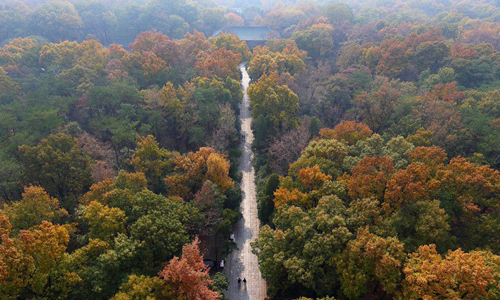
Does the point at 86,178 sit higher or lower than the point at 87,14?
lower

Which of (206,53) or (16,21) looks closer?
(206,53)

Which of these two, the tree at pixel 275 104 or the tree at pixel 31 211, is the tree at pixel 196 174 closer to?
the tree at pixel 31 211

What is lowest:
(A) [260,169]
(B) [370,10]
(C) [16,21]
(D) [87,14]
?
(A) [260,169]

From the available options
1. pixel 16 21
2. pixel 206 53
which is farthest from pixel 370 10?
pixel 16 21

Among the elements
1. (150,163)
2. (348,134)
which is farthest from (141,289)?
(348,134)

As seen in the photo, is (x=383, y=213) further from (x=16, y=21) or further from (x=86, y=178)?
(x=16, y=21)

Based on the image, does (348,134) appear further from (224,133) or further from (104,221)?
(104,221)
